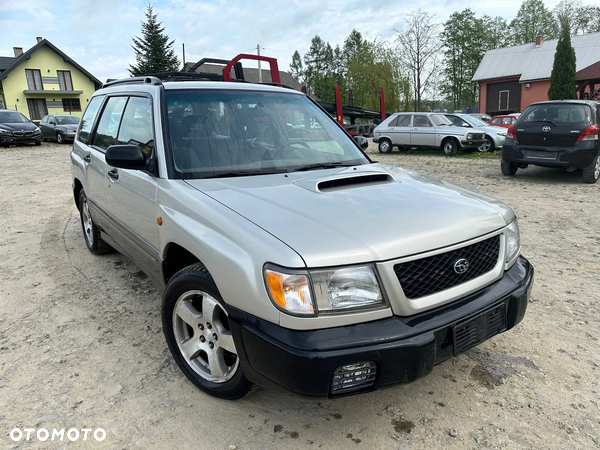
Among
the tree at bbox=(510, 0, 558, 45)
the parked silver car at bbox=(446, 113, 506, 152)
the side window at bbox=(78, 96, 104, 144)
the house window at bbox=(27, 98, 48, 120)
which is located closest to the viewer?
the side window at bbox=(78, 96, 104, 144)

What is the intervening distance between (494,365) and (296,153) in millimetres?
1905

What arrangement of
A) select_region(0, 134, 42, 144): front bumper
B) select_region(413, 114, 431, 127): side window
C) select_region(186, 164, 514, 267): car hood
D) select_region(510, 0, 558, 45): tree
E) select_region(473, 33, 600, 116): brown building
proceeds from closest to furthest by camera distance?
select_region(186, 164, 514, 267): car hood
select_region(413, 114, 431, 127): side window
select_region(0, 134, 42, 144): front bumper
select_region(473, 33, 600, 116): brown building
select_region(510, 0, 558, 45): tree

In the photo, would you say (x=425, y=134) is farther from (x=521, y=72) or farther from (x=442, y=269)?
(x=521, y=72)

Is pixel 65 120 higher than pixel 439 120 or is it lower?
higher

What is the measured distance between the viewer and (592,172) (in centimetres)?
877

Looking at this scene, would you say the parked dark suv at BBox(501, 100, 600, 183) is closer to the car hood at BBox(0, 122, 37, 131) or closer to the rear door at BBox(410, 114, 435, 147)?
the rear door at BBox(410, 114, 435, 147)

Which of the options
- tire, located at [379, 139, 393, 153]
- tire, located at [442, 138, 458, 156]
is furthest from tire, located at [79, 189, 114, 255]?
tire, located at [379, 139, 393, 153]

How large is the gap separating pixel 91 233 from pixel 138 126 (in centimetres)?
217

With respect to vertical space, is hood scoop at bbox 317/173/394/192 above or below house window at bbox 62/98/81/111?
below

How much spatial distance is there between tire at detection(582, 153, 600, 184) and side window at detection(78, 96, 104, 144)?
28.5 feet

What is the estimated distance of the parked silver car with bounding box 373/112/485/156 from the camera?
14938 mm

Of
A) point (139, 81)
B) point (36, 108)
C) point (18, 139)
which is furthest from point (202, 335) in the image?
point (36, 108)

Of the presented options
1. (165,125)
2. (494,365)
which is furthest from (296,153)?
(494,365)

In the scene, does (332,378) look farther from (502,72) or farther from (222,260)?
(502,72)
